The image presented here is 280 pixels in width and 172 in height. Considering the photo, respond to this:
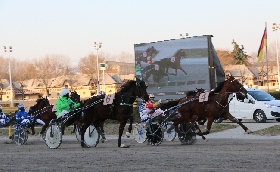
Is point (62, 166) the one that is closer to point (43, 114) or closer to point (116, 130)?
point (43, 114)

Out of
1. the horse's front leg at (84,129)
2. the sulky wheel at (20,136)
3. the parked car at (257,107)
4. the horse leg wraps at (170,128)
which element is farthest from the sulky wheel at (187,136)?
the parked car at (257,107)

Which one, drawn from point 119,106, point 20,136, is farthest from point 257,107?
point 119,106

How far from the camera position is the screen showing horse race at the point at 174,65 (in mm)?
35469

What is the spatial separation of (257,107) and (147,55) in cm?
951

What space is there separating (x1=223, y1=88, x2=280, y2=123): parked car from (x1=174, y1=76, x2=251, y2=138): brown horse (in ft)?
35.2

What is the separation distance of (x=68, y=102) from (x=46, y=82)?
96543 millimetres

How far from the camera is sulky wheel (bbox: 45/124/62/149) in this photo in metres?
20.2

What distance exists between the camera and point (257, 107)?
106 ft

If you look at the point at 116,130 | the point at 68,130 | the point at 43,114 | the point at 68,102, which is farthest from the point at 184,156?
the point at 68,130

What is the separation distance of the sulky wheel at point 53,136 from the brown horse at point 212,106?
4.10 metres

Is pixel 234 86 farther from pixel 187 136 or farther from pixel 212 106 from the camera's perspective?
pixel 187 136

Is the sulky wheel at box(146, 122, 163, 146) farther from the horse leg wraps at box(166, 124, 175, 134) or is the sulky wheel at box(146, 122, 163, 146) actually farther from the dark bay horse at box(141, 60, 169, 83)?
the dark bay horse at box(141, 60, 169, 83)

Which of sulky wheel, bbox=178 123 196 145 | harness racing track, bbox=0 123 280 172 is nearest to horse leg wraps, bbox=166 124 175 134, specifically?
sulky wheel, bbox=178 123 196 145

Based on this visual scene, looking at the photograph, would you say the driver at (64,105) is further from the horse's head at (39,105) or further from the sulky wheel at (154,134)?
the horse's head at (39,105)
